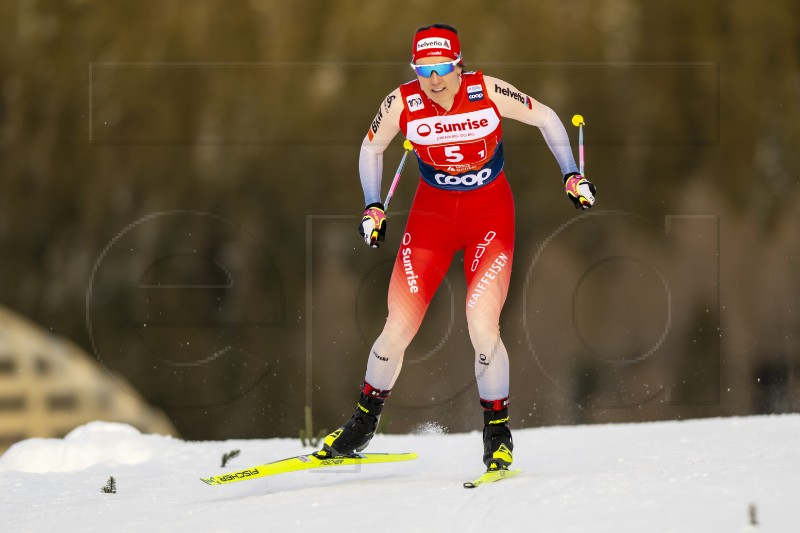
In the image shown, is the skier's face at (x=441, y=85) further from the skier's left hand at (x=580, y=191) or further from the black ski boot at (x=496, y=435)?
the black ski boot at (x=496, y=435)

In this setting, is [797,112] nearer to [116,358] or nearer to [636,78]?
[636,78]

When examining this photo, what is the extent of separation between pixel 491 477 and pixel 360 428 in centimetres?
72

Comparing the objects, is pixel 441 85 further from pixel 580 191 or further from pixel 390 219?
pixel 390 219

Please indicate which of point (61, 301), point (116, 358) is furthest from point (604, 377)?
point (61, 301)

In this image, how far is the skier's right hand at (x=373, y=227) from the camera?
15.4 feet

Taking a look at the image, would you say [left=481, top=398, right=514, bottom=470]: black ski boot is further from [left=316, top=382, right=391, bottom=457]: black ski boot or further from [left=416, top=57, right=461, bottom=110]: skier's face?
[left=416, top=57, right=461, bottom=110]: skier's face

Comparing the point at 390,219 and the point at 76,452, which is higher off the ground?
the point at 390,219

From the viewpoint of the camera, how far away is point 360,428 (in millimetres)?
4887

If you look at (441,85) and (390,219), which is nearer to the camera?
(441,85)

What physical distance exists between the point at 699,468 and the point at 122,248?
4099 millimetres

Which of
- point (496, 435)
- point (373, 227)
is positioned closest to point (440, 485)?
point (496, 435)

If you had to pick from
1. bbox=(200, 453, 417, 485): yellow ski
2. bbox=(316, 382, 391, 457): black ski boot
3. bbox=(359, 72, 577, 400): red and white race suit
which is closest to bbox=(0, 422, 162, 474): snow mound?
bbox=(200, 453, 417, 485): yellow ski

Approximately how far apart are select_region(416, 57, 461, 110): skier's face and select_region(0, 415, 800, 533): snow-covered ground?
1736 mm

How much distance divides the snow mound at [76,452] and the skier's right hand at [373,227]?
97.0 inches
